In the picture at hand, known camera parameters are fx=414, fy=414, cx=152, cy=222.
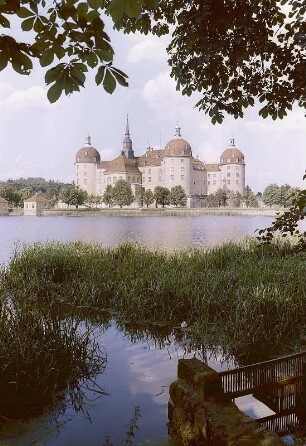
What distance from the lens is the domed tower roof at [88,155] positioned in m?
116

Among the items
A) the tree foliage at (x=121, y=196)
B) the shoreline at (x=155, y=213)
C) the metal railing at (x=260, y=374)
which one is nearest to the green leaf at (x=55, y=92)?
the metal railing at (x=260, y=374)

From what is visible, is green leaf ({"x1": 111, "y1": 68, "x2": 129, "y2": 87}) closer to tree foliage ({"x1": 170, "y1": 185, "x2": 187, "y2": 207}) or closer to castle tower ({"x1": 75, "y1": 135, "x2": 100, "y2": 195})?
tree foliage ({"x1": 170, "y1": 185, "x2": 187, "y2": 207})

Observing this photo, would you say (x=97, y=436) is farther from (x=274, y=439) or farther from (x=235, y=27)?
(x=235, y=27)

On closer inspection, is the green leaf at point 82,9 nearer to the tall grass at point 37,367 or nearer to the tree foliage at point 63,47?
the tree foliage at point 63,47

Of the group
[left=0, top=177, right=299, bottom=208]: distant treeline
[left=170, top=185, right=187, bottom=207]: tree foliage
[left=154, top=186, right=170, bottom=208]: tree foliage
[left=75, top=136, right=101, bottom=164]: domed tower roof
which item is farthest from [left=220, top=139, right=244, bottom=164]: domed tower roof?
[left=75, top=136, right=101, bottom=164]: domed tower roof

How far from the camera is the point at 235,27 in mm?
5551

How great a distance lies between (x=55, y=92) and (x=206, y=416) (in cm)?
223

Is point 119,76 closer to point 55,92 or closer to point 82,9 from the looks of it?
point 55,92

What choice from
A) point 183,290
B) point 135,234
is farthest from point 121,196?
point 183,290

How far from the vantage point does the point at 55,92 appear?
1967 mm

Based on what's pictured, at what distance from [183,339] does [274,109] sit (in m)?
3.64

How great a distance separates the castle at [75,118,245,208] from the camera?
105 metres

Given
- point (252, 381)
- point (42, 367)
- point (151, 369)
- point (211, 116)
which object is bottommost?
point (151, 369)

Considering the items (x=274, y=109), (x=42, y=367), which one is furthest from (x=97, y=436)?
(x=274, y=109)
